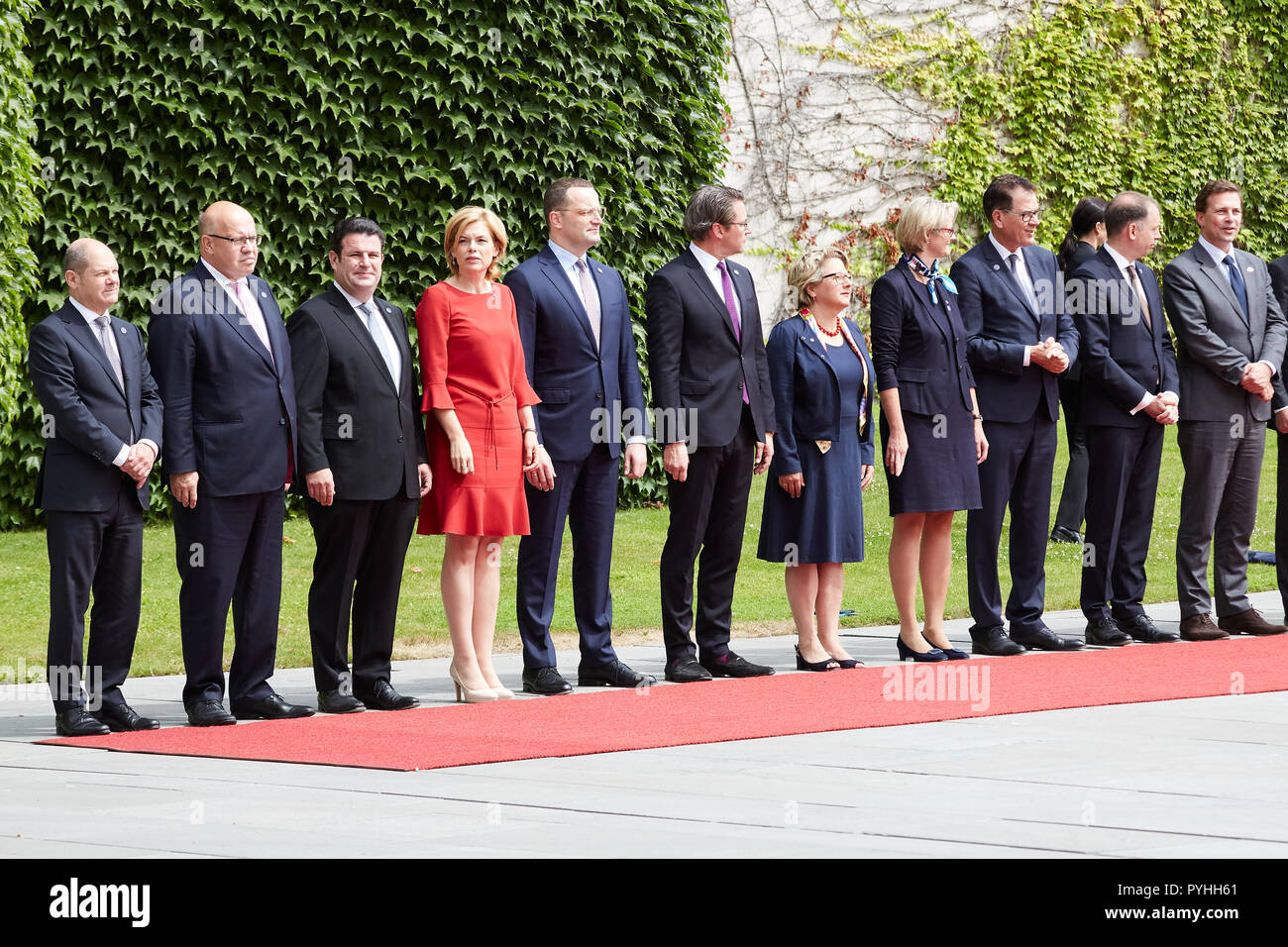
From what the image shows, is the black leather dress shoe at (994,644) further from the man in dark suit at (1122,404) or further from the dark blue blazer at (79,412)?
the dark blue blazer at (79,412)

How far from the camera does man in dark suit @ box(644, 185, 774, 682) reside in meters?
8.03

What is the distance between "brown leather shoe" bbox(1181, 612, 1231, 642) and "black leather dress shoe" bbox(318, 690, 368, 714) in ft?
13.8

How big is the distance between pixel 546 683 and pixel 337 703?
92 cm

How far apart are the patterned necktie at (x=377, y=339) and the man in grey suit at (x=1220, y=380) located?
13.4ft

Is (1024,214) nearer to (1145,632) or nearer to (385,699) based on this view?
(1145,632)

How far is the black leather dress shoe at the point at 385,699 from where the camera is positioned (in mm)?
7156

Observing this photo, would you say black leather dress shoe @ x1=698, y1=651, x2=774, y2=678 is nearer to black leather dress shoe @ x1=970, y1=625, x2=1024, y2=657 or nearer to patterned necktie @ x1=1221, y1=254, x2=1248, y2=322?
black leather dress shoe @ x1=970, y1=625, x2=1024, y2=657

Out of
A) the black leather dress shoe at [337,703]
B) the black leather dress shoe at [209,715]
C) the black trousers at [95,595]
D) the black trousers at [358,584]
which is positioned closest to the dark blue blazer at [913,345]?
the black trousers at [358,584]

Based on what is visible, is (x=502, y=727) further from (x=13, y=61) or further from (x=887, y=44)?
(x=887, y=44)

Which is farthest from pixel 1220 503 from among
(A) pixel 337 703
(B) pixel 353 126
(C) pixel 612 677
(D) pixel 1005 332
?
(B) pixel 353 126

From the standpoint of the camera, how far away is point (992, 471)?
8.83m

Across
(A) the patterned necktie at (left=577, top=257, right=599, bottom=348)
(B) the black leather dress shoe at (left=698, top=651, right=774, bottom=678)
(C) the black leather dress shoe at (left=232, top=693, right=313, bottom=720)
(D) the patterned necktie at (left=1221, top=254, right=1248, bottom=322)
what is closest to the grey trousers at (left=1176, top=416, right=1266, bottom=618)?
(D) the patterned necktie at (left=1221, top=254, right=1248, bottom=322)

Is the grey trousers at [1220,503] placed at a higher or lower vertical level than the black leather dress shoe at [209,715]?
higher

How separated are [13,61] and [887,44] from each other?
33.8 ft
